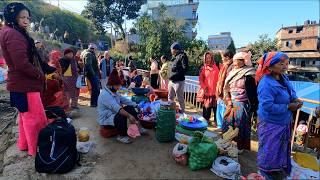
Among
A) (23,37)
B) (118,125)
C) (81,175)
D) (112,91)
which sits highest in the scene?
(23,37)

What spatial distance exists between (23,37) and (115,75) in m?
1.51

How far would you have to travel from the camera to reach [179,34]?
2331 cm

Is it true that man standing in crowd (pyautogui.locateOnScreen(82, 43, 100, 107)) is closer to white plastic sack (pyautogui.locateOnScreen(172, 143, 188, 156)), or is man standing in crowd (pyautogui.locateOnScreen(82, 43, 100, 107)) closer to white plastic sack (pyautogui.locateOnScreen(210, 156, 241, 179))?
white plastic sack (pyautogui.locateOnScreen(172, 143, 188, 156))

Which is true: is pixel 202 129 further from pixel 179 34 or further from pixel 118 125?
pixel 179 34

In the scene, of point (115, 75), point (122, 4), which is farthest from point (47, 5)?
point (115, 75)

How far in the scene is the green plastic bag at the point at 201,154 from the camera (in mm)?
3418

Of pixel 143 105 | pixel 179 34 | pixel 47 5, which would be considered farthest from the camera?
pixel 47 5

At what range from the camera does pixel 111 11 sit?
115 feet

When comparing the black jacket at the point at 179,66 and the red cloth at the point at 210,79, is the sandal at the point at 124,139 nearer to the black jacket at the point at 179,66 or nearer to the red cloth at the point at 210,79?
the black jacket at the point at 179,66

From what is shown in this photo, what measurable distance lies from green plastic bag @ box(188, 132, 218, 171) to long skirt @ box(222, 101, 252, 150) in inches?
28.5

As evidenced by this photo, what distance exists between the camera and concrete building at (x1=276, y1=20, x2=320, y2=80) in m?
31.3

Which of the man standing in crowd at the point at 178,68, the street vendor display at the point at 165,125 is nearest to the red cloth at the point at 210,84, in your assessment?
the man standing in crowd at the point at 178,68

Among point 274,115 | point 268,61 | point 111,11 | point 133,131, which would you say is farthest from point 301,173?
point 111,11

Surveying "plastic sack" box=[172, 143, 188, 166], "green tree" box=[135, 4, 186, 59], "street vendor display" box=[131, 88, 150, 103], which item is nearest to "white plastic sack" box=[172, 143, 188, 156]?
"plastic sack" box=[172, 143, 188, 166]
